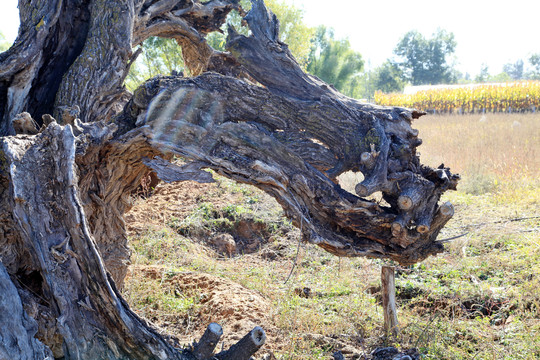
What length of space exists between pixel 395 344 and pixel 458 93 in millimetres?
19175

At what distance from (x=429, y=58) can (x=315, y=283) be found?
46216 mm

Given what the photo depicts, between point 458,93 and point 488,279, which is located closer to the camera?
point 488,279

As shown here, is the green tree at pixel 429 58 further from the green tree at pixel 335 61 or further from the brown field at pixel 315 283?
the brown field at pixel 315 283

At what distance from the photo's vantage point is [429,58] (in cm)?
4578

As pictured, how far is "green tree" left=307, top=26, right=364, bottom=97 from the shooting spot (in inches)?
1145

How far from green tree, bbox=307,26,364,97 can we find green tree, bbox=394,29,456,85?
17.8 metres

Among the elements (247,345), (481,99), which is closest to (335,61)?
(481,99)

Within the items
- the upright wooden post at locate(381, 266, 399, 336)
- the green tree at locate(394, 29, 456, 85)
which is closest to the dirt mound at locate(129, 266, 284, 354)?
the upright wooden post at locate(381, 266, 399, 336)

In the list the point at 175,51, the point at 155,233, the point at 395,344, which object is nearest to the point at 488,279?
the point at 395,344

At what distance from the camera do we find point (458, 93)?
20.3m

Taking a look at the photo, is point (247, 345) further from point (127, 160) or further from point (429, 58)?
point (429, 58)

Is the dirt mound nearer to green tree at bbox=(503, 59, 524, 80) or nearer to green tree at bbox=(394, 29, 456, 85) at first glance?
green tree at bbox=(394, 29, 456, 85)

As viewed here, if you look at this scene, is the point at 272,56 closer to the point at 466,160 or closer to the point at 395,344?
the point at 395,344

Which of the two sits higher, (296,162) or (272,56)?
(272,56)
